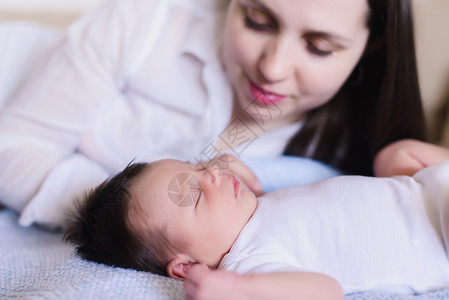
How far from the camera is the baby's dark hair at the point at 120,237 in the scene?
0.76 m

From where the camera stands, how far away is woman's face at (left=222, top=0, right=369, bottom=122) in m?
0.89

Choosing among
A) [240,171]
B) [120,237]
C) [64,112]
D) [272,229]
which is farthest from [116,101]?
[272,229]

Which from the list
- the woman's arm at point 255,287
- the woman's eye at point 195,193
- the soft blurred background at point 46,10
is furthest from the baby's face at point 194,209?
the soft blurred background at point 46,10

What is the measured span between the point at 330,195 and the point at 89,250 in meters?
0.45

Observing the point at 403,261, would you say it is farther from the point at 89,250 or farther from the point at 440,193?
the point at 89,250

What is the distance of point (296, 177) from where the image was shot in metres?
1.15

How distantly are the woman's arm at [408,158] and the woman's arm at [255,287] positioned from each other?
17.7 inches

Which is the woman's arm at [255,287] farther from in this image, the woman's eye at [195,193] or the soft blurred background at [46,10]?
the soft blurred background at [46,10]

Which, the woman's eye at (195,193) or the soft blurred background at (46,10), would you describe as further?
the soft blurred background at (46,10)

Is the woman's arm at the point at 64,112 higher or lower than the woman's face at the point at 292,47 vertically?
lower

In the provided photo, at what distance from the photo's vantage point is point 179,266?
78 centimetres

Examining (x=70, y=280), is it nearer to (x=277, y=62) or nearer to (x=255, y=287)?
(x=255, y=287)

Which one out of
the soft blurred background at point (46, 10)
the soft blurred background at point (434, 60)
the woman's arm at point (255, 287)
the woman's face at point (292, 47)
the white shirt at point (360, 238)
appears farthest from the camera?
the soft blurred background at point (46, 10)

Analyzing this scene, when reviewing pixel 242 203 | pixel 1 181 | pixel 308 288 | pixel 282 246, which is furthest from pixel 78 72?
pixel 308 288
